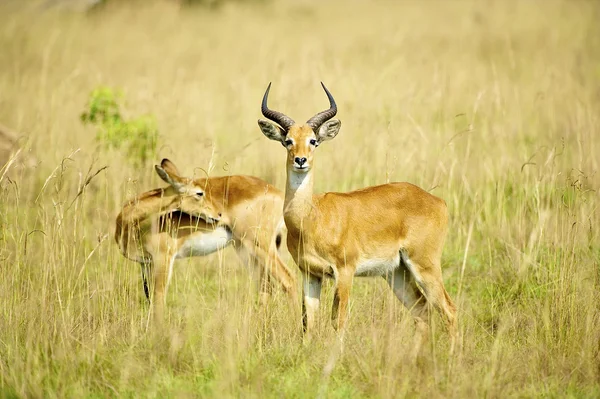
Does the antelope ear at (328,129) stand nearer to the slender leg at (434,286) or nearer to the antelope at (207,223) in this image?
the antelope at (207,223)

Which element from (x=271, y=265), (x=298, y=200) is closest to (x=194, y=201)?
(x=271, y=265)

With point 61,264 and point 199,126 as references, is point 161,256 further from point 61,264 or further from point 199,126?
point 199,126

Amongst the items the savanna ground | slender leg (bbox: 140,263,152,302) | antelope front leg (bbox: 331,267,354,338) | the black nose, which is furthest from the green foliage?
antelope front leg (bbox: 331,267,354,338)

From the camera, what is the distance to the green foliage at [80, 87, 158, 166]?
9508mm

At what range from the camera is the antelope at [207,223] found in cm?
756

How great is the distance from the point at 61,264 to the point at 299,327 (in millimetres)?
1980

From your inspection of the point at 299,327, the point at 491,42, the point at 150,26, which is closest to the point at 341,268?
the point at 299,327

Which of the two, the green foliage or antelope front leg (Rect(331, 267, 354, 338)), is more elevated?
the green foliage

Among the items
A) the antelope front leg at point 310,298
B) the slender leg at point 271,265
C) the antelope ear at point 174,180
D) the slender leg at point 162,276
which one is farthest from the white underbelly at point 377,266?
the antelope ear at point 174,180

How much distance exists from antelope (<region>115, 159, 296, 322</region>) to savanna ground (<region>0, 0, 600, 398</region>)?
0.24 metres

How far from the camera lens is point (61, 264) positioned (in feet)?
20.7

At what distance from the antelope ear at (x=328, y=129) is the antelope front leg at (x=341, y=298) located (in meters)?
1.21

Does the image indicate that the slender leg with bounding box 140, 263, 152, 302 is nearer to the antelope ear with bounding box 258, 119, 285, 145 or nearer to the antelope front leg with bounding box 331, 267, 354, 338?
the antelope ear with bounding box 258, 119, 285, 145

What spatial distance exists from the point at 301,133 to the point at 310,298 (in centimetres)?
129
